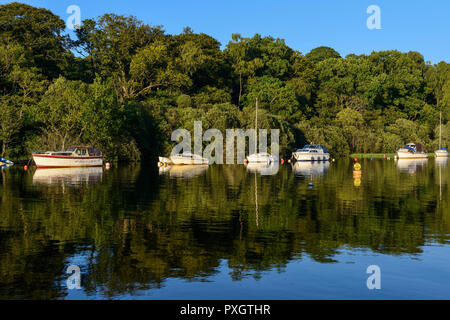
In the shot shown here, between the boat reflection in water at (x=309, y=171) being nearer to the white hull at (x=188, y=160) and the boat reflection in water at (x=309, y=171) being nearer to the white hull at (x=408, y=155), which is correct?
the white hull at (x=188, y=160)

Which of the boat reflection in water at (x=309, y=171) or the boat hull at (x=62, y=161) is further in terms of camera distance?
the boat hull at (x=62, y=161)

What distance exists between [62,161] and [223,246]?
172 ft

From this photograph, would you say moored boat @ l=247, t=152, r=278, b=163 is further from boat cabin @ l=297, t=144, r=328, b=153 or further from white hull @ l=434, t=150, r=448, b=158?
white hull @ l=434, t=150, r=448, b=158

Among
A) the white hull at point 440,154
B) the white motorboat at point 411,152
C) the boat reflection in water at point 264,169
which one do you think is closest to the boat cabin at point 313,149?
the boat reflection in water at point 264,169

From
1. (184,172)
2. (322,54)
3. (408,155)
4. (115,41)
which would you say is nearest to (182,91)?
(115,41)

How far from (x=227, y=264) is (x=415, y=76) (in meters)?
147

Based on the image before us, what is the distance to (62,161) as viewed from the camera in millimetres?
65375

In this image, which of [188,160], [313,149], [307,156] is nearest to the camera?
[188,160]

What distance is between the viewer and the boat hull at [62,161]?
63.7 m

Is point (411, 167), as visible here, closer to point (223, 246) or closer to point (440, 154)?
point (440, 154)

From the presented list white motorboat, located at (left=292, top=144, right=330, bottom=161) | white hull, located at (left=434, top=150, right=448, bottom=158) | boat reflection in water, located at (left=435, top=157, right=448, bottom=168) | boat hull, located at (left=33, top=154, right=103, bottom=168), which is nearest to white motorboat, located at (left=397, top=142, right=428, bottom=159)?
white hull, located at (left=434, top=150, right=448, bottom=158)

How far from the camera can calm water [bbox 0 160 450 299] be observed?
41.4 feet

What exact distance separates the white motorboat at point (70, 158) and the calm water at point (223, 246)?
3194cm

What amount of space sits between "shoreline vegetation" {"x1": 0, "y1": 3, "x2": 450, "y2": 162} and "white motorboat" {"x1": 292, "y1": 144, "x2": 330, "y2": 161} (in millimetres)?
4001
